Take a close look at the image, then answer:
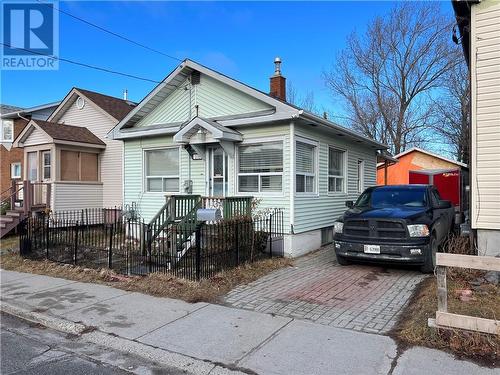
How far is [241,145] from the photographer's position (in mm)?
11555

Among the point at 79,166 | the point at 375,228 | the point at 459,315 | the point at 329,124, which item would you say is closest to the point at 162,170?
the point at 329,124

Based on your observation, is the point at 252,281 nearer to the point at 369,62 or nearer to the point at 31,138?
the point at 31,138

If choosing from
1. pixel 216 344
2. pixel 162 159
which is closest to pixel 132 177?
pixel 162 159

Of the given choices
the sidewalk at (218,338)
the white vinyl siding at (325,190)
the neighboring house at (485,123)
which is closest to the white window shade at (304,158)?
the white vinyl siding at (325,190)

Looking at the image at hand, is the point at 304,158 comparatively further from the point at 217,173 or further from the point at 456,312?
the point at 456,312

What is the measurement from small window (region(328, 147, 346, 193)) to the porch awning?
3415 mm

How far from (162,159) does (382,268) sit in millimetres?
7948

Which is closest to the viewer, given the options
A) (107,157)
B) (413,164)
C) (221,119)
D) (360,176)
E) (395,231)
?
(395,231)

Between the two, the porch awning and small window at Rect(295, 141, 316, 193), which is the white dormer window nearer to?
the porch awning

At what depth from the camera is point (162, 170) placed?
44.0 ft

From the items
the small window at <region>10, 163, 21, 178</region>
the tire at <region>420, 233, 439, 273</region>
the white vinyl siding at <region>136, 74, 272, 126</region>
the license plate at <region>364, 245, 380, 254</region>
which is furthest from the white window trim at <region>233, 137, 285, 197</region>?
the small window at <region>10, 163, 21, 178</region>

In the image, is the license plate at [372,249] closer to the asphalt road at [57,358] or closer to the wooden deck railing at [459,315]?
the wooden deck railing at [459,315]

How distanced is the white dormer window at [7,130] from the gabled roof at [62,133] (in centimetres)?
912

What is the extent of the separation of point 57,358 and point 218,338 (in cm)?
190
